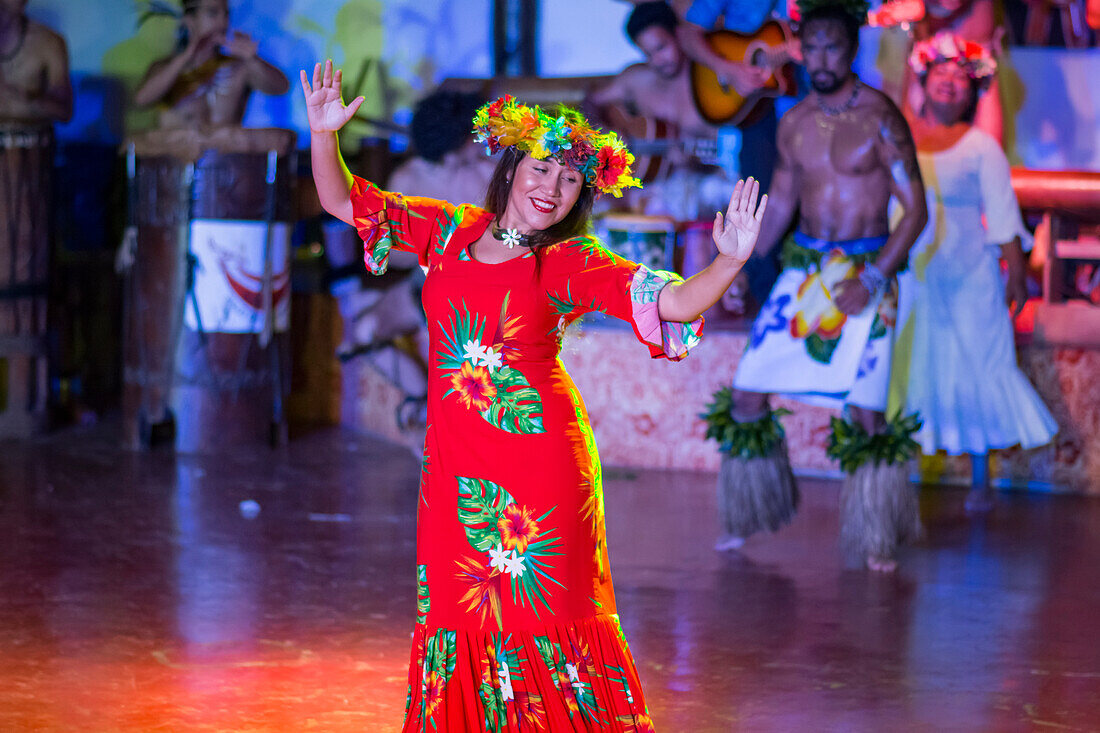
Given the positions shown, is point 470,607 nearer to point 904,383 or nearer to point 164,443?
point 904,383

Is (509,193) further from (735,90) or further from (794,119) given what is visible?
(735,90)

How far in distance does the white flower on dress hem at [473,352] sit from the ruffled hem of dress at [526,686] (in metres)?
0.55

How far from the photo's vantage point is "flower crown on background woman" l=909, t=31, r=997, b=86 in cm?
602

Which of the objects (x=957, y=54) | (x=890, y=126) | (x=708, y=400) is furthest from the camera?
(x=708, y=400)

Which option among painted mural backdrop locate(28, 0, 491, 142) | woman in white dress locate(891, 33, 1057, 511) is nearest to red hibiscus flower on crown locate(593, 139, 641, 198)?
woman in white dress locate(891, 33, 1057, 511)

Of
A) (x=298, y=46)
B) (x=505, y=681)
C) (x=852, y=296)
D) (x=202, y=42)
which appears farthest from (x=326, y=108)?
(x=298, y=46)

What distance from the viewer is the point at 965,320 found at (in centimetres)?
650

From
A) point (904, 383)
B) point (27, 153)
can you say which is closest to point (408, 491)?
point (904, 383)

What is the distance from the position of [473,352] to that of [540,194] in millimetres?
349

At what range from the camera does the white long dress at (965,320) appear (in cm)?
637

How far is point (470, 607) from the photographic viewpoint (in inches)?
102

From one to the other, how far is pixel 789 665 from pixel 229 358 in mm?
4393

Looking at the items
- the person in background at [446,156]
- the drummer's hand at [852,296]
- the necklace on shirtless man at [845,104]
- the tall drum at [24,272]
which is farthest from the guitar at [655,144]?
the tall drum at [24,272]

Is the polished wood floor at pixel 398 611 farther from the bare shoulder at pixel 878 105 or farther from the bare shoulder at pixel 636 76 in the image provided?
the bare shoulder at pixel 636 76
